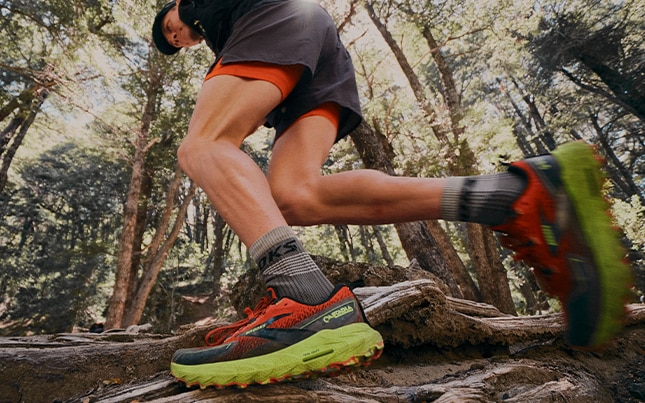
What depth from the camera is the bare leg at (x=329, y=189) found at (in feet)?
4.42

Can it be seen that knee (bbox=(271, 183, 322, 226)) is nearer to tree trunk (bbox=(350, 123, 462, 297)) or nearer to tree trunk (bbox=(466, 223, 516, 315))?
tree trunk (bbox=(350, 123, 462, 297))

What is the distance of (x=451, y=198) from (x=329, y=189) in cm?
47

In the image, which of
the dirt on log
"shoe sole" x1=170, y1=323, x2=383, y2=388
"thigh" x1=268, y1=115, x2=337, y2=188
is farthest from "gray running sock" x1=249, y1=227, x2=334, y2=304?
"thigh" x1=268, y1=115, x2=337, y2=188

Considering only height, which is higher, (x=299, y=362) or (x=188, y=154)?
(x=188, y=154)

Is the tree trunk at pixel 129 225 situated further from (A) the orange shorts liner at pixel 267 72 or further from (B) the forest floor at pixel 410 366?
(A) the orange shorts liner at pixel 267 72

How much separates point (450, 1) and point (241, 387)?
1069 cm

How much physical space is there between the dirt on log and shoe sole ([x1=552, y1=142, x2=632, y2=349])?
422 mm

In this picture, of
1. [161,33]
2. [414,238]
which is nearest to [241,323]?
[161,33]

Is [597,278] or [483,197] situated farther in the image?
[483,197]

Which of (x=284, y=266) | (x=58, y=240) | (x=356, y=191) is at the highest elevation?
(x=58, y=240)

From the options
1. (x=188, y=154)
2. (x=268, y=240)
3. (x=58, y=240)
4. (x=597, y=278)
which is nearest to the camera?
(x=597, y=278)

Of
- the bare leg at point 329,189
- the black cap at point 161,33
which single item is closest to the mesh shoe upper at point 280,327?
the bare leg at point 329,189

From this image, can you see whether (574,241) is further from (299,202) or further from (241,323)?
(241,323)

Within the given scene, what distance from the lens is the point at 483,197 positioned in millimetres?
1229
